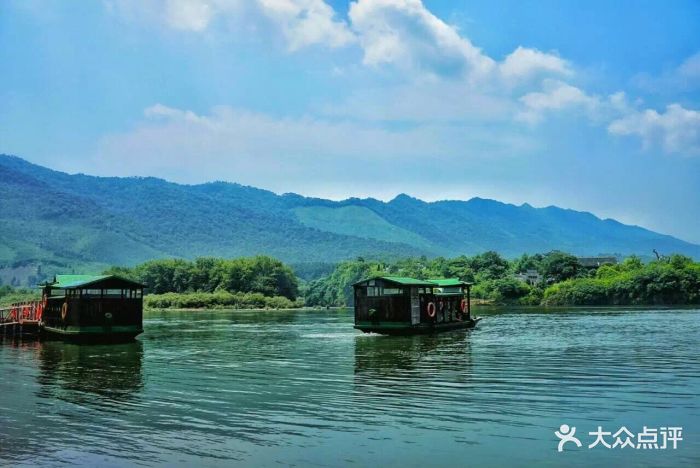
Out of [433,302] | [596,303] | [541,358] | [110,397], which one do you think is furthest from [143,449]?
[596,303]

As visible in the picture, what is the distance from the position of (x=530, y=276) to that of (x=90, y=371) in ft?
555

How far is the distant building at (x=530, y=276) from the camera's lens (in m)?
185

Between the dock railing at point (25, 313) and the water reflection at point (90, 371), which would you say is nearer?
the water reflection at point (90, 371)

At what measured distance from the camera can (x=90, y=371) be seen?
31953 millimetres

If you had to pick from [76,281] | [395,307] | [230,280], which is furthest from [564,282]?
[76,281]

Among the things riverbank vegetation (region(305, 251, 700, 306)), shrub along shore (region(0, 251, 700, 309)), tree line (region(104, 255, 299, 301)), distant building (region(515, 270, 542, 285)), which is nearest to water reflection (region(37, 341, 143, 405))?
shrub along shore (region(0, 251, 700, 309))

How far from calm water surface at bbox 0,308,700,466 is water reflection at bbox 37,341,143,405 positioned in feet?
0.38

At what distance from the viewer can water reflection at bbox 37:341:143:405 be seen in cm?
2461

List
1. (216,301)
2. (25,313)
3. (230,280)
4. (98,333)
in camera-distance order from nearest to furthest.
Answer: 1. (98,333)
2. (25,313)
3. (216,301)
4. (230,280)

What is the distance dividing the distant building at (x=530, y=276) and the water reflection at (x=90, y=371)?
150m

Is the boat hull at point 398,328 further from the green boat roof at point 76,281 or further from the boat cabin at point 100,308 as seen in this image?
the green boat roof at point 76,281

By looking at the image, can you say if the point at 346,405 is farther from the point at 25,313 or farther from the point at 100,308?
the point at 25,313

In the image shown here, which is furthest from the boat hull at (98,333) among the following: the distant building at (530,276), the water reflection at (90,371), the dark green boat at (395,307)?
the distant building at (530,276)

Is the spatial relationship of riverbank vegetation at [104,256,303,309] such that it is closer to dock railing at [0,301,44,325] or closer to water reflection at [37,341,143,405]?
dock railing at [0,301,44,325]
